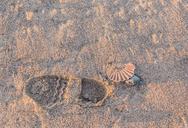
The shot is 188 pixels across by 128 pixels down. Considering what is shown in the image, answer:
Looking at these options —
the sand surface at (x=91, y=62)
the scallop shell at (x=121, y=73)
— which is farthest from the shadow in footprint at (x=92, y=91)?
the scallop shell at (x=121, y=73)

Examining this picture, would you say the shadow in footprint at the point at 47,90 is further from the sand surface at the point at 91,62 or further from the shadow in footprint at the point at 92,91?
the shadow in footprint at the point at 92,91

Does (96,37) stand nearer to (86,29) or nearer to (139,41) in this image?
(86,29)

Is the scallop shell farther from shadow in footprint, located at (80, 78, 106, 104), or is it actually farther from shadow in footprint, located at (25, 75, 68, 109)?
shadow in footprint, located at (25, 75, 68, 109)

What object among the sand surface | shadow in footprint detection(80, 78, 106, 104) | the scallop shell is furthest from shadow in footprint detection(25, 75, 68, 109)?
the scallop shell

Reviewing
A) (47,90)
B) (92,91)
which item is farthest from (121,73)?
(47,90)

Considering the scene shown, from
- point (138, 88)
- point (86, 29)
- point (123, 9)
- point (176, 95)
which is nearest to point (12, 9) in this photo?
point (86, 29)

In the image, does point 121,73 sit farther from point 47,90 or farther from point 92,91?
point 47,90
